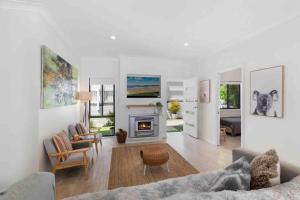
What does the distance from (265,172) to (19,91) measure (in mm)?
3030

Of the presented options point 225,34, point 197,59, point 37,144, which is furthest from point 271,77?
point 37,144

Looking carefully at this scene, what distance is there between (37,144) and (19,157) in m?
0.30

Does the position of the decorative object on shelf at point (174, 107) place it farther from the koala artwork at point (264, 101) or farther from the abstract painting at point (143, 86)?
the koala artwork at point (264, 101)

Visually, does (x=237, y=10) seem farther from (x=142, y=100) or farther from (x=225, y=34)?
(x=142, y=100)

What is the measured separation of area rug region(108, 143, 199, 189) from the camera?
8.71ft

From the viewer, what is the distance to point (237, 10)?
8.09 feet

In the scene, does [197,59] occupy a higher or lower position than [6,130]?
higher

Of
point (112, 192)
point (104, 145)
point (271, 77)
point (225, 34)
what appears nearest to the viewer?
point (112, 192)

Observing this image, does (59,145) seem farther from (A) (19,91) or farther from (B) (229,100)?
(B) (229,100)

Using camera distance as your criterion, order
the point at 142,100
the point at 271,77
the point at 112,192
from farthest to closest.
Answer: the point at 142,100 < the point at 271,77 < the point at 112,192

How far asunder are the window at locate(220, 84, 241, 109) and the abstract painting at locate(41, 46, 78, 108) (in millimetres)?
6352

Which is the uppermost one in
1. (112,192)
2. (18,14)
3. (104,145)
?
(18,14)

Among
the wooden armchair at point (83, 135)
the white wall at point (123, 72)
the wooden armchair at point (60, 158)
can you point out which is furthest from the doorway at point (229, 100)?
the wooden armchair at point (60, 158)

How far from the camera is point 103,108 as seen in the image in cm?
579
